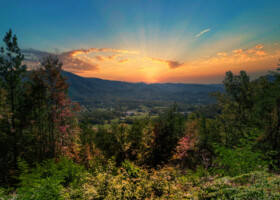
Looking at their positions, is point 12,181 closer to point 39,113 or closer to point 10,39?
point 39,113

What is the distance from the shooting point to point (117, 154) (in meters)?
25.7

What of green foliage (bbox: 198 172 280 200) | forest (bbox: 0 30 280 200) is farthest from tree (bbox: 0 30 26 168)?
green foliage (bbox: 198 172 280 200)

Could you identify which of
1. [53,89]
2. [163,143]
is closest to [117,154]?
[163,143]

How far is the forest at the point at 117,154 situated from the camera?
5.42m

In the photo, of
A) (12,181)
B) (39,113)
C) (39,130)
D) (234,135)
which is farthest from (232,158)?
(39,130)

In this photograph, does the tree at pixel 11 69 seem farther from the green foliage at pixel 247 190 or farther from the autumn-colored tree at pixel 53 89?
the green foliage at pixel 247 190

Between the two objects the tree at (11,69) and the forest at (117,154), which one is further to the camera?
the tree at (11,69)

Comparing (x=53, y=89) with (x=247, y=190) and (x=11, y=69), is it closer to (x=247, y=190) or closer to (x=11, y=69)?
(x=11, y=69)

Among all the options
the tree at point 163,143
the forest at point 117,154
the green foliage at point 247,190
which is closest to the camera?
the green foliage at point 247,190

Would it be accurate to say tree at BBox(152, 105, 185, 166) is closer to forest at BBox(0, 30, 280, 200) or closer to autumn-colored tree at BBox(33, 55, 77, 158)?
forest at BBox(0, 30, 280, 200)

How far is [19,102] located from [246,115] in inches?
1541

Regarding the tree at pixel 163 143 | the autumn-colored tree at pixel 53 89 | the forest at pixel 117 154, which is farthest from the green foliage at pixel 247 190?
the tree at pixel 163 143

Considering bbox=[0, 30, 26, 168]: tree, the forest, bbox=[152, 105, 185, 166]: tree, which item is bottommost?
bbox=[152, 105, 185, 166]: tree

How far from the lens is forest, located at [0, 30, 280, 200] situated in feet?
17.8
